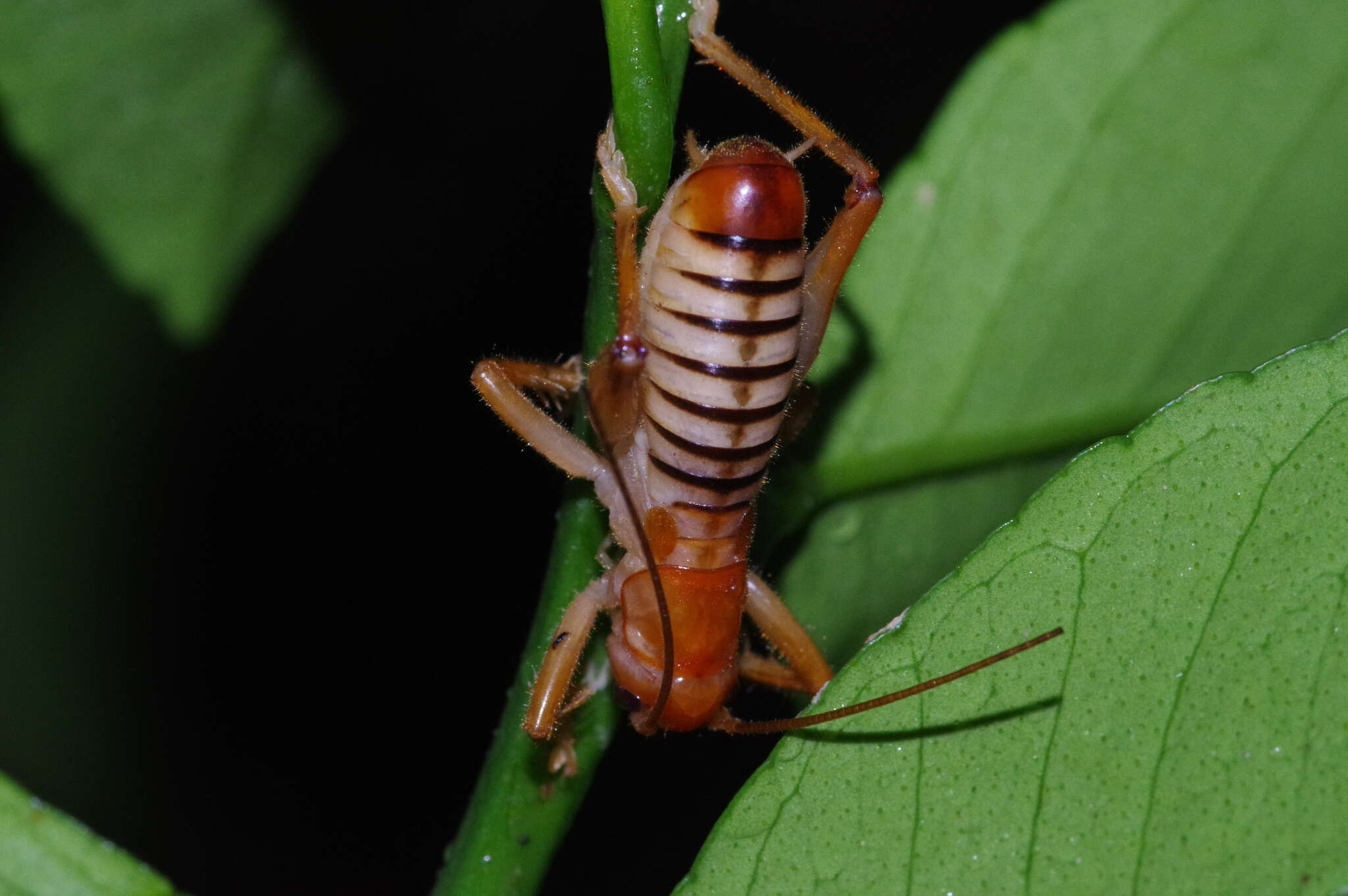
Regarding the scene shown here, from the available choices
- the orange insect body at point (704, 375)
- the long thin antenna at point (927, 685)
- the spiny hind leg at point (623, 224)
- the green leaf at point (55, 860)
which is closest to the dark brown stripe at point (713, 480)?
the orange insect body at point (704, 375)

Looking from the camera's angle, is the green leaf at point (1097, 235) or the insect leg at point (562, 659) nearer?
the insect leg at point (562, 659)

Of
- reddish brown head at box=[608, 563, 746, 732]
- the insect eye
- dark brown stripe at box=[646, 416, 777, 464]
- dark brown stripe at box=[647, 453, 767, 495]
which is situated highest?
dark brown stripe at box=[646, 416, 777, 464]

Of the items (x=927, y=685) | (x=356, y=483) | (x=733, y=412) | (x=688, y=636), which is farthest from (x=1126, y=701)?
(x=356, y=483)

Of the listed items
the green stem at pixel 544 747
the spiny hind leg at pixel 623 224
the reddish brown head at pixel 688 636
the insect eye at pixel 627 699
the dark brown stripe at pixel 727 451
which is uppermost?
the spiny hind leg at pixel 623 224

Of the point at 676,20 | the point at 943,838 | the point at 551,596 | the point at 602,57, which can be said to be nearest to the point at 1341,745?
the point at 943,838

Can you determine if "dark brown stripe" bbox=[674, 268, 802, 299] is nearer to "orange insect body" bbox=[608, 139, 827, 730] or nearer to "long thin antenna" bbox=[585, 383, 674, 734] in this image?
"orange insect body" bbox=[608, 139, 827, 730]

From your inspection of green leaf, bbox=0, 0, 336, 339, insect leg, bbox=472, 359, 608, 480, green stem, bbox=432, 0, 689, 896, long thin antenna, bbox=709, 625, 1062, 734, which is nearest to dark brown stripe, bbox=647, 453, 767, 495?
insect leg, bbox=472, 359, 608, 480

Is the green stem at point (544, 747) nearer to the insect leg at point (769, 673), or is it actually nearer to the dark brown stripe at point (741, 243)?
the dark brown stripe at point (741, 243)

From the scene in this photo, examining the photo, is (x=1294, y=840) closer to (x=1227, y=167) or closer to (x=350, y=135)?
(x=1227, y=167)
